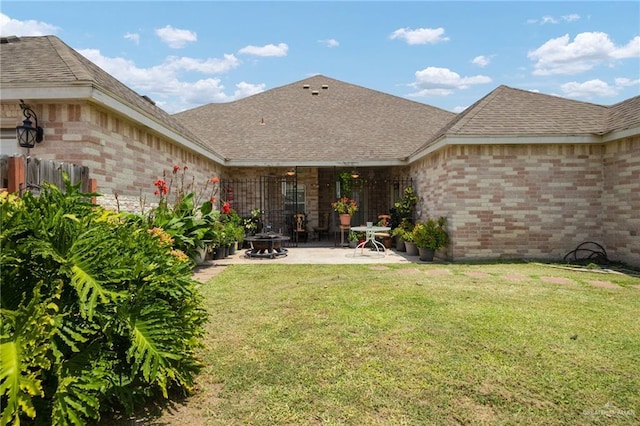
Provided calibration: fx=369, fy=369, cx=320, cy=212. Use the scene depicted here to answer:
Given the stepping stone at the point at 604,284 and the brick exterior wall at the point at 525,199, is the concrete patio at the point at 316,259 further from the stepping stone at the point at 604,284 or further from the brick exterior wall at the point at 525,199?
the stepping stone at the point at 604,284

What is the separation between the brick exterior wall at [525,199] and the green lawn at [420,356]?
11.2 ft

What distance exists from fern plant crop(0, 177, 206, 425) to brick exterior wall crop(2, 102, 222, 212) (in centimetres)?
330

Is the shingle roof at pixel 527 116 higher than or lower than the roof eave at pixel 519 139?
higher

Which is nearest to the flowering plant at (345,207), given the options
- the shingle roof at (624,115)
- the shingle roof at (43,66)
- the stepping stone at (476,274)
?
the stepping stone at (476,274)

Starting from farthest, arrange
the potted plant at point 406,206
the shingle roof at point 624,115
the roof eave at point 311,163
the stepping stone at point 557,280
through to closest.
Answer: the roof eave at point 311,163, the potted plant at point 406,206, the shingle roof at point 624,115, the stepping stone at point 557,280

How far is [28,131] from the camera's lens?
227 inches

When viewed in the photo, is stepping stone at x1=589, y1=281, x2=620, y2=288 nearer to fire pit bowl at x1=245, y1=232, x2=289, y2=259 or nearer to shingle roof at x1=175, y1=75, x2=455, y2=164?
fire pit bowl at x1=245, y1=232, x2=289, y2=259

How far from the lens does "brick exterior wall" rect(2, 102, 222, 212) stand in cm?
589

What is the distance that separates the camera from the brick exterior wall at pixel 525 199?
949cm

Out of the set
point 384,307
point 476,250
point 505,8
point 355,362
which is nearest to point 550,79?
point 505,8

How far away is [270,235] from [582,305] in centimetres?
784

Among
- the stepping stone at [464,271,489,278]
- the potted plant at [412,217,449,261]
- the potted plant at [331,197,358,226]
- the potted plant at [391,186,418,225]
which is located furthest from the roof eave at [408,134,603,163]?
the potted plant at [331,197,358,226]

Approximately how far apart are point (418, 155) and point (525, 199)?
139 inches

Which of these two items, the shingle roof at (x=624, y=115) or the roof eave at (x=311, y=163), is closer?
the shingle roof at (x=624, y=115)
